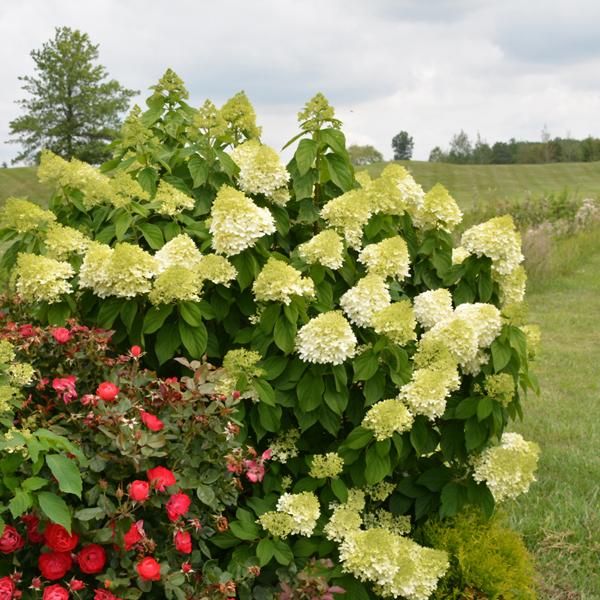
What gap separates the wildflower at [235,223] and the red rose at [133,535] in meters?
1.14

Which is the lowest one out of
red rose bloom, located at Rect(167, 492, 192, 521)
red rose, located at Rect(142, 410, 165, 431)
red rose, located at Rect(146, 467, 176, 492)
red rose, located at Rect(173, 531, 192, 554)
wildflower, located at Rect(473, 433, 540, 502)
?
wildflower, located at Rect(473, 433, 540, 502)

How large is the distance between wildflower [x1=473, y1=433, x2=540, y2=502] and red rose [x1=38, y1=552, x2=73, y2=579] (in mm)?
1747

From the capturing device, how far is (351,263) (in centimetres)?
326

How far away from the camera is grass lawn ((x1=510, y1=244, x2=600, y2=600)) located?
12.3 ft

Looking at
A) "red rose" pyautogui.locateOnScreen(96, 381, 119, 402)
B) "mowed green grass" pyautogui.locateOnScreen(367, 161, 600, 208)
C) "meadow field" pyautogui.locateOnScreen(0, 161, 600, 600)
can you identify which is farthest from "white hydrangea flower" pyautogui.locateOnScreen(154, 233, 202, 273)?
"mowed green grass" pyautogui.locateOnScreen(367, 161, 600, 208)

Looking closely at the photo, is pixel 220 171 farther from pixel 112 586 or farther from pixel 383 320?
pixel 112 586

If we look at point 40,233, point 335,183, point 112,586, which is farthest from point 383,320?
point 40,233

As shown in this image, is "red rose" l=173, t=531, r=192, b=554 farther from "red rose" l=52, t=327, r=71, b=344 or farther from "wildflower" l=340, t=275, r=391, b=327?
"wildflower" l=340, t=275, r=391, b=327

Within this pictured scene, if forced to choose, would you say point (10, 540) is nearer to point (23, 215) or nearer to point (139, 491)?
point (139, 491)

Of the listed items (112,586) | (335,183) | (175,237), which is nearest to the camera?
(112,586)

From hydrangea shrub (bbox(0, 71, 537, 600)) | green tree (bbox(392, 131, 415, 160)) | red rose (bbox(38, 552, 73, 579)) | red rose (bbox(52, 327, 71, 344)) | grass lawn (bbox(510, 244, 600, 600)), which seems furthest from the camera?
green tree (bbox(392, 131, 415, 160))

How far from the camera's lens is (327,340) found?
273 centimetres

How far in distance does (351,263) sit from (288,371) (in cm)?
62

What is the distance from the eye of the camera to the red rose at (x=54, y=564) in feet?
7.25
